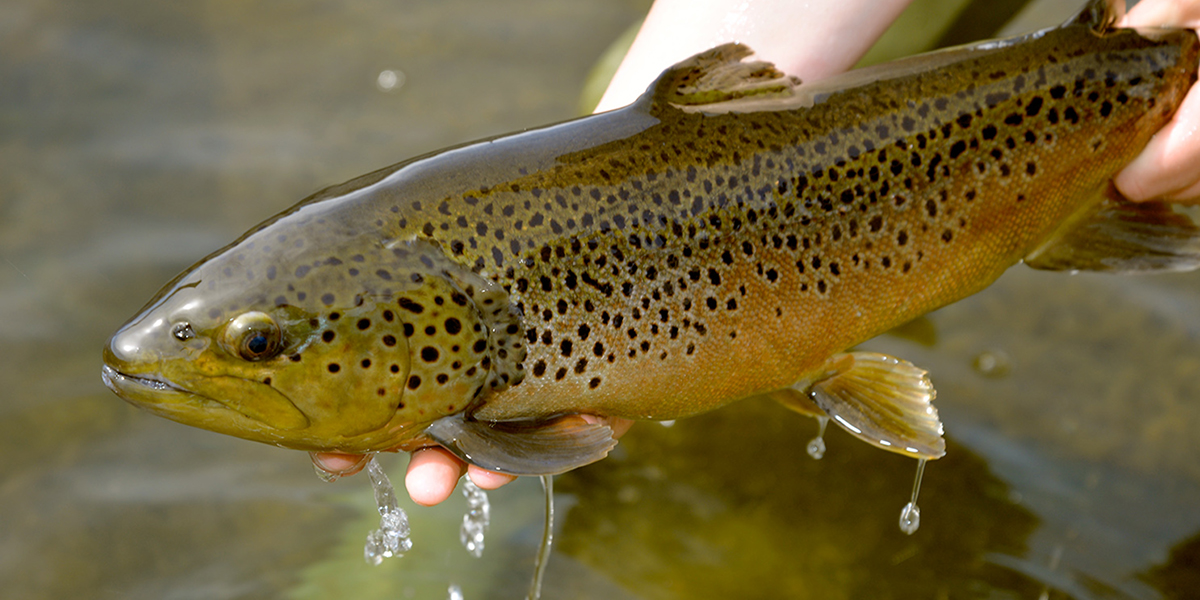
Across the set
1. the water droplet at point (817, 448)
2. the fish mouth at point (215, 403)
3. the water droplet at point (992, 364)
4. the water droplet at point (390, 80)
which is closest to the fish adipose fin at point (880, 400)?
the water droplet at point (817, 448)

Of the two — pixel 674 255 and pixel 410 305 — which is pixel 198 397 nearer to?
pixel 410 305

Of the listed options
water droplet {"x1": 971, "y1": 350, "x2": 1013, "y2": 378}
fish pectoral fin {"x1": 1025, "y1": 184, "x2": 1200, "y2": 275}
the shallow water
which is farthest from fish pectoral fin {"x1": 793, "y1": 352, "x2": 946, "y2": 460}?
water droplet {"x1": 971, "y1": 350, "x2": 1013, "y2": 378}

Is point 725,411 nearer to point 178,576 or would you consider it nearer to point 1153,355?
point 1153,355

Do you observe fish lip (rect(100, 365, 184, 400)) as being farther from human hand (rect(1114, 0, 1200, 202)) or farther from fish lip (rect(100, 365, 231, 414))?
human hand (rect(1114, 0, 1200, 202))

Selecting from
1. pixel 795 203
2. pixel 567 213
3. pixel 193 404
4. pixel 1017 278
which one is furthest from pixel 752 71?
pixel 1017 278

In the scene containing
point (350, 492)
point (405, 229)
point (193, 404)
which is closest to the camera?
point (193, 404)

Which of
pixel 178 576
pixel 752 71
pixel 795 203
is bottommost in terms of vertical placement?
pixel 178 576

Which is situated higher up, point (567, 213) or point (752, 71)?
point (752, 71)

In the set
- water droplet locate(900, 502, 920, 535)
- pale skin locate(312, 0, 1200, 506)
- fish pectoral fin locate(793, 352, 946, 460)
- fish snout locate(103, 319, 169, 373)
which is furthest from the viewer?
water droplet locate(900, 502, 920, 535)
